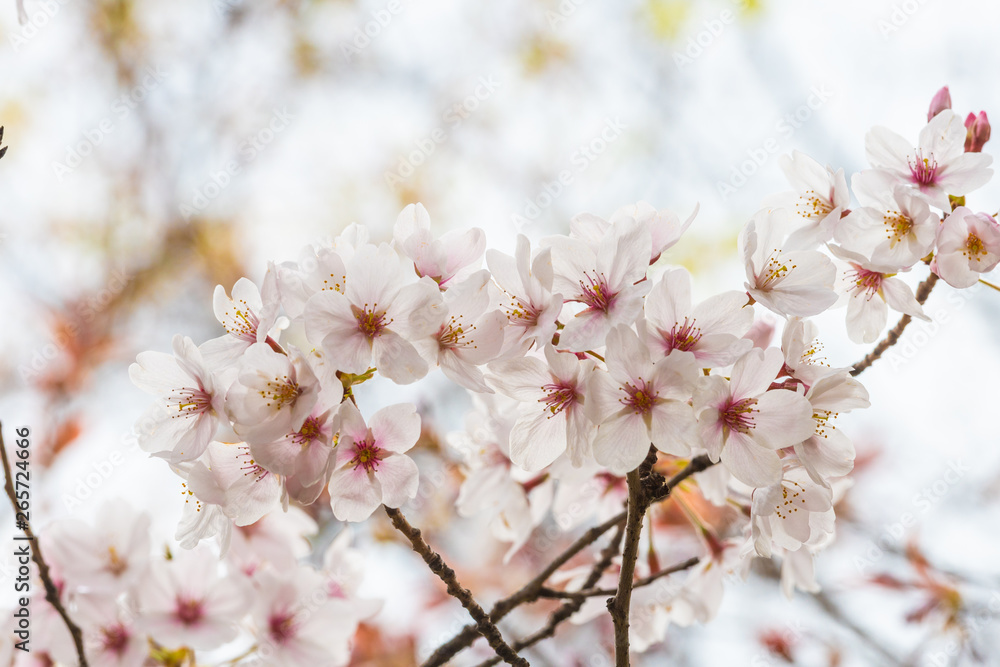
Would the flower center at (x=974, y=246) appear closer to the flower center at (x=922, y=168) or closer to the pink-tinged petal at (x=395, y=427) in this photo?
the flower center at (x=922, y=168)

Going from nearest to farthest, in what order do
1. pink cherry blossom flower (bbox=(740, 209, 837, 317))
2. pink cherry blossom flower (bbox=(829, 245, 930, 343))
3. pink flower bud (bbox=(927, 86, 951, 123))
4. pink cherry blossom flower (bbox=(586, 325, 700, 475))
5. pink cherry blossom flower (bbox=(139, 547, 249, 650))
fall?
pink cherry blossom flower (bbox=(586, 325, 700, 475)), pink cherry blossom flower (bbox=(740, 209, 837, 317)), pink cherry blossom flower (bbox=(829, 245, 930, 343)), pink flower bud (bbox=(927, 86, 951, 123)), pink cherry blossom flower (bbox=(139, 547, 249, 650))

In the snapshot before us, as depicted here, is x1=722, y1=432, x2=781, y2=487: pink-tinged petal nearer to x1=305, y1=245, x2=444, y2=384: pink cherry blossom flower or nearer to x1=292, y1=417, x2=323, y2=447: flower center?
x1=305, y1=245, x2=444, y2=384: pink cherry blossom flower

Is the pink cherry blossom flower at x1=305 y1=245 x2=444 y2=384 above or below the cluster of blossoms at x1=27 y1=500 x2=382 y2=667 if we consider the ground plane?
above

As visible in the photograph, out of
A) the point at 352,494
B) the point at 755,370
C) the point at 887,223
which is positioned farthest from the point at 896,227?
the point at 352,494

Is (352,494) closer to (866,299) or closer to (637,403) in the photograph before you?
(637,403)

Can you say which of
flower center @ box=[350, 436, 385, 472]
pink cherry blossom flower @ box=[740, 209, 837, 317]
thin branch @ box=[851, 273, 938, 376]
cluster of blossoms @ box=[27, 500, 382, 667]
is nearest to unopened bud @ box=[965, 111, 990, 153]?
thin branch @ box=[851, 273, 938, 376]

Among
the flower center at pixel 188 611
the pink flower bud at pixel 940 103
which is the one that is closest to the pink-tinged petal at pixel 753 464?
the pink flower bud at pixel 940 103

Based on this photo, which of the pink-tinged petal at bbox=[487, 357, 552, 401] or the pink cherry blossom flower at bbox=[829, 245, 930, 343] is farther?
the pink cherry blossom flower at bbox=[829, 245, 930, 343]

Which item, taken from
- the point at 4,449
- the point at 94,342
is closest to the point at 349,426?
the point at 4,449
